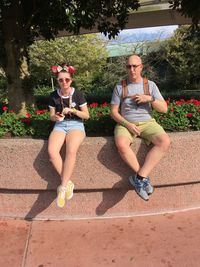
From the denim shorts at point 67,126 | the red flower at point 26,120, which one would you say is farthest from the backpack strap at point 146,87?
the red flower at point 26,120

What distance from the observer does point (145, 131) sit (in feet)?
13.4

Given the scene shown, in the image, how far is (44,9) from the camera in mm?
5449

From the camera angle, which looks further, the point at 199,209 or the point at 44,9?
the point at 44,9

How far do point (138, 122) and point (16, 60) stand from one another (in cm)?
254

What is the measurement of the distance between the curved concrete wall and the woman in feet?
0.52

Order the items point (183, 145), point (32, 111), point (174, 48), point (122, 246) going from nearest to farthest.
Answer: point (122, 246)
point (183, 145)
point (32, 111)
point (174, 48)

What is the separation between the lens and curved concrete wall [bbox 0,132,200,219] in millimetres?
4102

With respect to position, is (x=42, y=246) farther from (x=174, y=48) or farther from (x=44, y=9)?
(x=174, y=48)

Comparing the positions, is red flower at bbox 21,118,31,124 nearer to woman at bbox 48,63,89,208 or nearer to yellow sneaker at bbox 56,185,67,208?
woman at bbox 48,63,89,208

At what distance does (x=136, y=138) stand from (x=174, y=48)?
71.2 ft

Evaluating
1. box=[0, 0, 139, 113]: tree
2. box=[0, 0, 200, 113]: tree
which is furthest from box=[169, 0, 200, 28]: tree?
box=[0, 0, 139, 113]: tree

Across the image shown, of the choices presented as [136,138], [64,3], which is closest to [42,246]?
[136,138]

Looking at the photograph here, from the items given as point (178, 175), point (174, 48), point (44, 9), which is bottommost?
point (174, 48)

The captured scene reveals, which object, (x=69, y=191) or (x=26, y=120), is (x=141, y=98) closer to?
(x=69, y=191)
